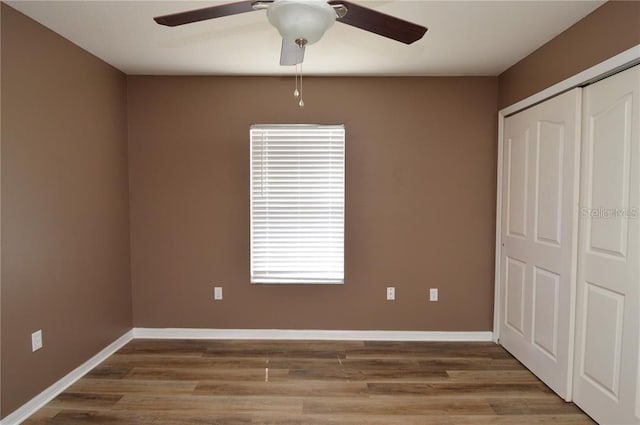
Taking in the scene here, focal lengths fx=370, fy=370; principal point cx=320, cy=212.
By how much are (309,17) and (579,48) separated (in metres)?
1.98

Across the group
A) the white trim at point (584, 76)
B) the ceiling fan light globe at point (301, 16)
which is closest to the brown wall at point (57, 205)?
the ceiling fan light globe at point (301, 16)

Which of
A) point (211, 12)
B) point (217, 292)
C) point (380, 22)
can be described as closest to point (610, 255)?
point (380, 22)

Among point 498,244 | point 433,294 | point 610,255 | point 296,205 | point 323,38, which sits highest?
point 323,38

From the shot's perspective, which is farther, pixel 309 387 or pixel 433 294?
pixel 433 294

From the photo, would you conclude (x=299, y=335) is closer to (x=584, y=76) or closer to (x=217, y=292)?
(x=217, y=292)

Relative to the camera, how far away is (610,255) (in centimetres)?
213

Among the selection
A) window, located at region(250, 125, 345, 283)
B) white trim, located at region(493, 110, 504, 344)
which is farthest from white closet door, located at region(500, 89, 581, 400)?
window, located at region(250, 125, 345, 283)

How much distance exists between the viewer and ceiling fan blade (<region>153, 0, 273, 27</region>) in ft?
4.55

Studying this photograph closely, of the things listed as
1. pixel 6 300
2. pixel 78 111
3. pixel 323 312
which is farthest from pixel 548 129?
pixel 6 300

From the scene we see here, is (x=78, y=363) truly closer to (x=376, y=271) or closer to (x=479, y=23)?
(x=376, y=271)

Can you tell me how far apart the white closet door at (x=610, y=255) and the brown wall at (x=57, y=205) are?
11.3 feet

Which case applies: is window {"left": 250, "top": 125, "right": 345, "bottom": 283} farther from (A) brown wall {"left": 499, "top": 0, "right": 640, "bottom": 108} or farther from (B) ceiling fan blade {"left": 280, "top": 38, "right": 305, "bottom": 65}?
(A) brown wall {"left": 499, "top": 0, "right": 640, "bottom": 108}

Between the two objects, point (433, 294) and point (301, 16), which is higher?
point (301, 16)

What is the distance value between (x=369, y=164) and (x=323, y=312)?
4.79 feet
